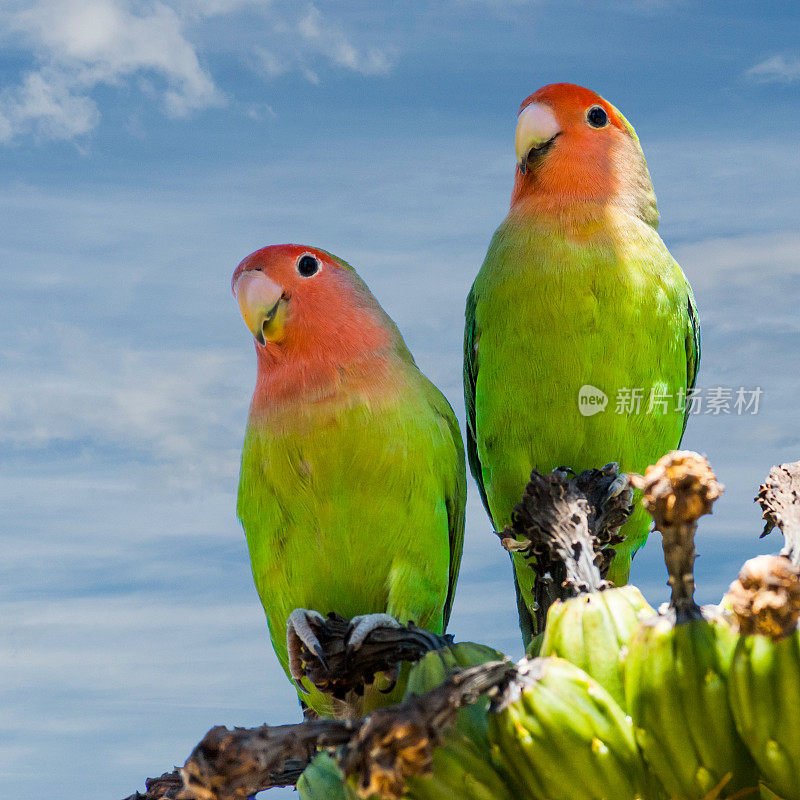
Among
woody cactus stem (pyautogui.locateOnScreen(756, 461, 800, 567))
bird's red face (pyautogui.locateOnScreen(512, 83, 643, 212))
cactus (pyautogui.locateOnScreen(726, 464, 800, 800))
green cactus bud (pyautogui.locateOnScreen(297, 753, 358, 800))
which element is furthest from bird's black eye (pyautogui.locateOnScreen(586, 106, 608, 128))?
green cactus bud (pyautogui.locateOnScreen(297, 753, 358, 800))

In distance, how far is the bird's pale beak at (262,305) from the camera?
3045 mm

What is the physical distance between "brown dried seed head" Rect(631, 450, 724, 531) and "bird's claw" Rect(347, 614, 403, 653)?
88cm

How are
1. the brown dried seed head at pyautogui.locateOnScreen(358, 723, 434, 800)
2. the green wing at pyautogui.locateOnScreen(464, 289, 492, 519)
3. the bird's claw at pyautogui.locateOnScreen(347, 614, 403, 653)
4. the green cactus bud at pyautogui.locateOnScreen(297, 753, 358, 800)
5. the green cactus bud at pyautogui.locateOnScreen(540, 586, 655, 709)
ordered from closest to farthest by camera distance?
the brown dried seed head at pyautogui.locateOnScreen(358, 723, 434, 800)
the green cactus bud at pyautogui.locateOnScreen(540, 586, 655, 709)
the green cactus bud at pyautogui.locateOnScreen(297, 753, 358, 800)
the bird's claw at pyautogui.locateOnScreen(347, 614, 403, 653)
the green wing at pyautogui.locateOnScreen(464, 289, 492, 519)

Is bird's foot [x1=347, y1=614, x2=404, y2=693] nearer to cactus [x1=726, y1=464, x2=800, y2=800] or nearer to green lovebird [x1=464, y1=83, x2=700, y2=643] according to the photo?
cactus [x1=726, y1=464, x2=800, y2=800]

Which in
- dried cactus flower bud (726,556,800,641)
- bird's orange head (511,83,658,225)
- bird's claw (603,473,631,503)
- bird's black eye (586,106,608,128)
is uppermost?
bird's black eye (586,106,608,128)

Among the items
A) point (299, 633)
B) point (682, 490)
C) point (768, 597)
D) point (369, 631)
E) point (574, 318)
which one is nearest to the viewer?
point (768, 597)

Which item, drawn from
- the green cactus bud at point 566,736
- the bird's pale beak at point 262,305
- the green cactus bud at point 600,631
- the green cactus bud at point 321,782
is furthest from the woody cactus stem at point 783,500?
the bird's pale beak at point 262,305

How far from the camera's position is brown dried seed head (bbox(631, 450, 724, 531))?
169 cm

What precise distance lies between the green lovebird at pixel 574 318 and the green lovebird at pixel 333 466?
404mm

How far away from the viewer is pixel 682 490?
1.69m

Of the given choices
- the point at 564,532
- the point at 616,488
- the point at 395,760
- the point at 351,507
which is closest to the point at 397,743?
the point at 395,760

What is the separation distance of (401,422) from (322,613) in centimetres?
68

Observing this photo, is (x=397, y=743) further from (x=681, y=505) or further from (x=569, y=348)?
(x=569, y=348)

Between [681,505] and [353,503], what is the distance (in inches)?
54.4
